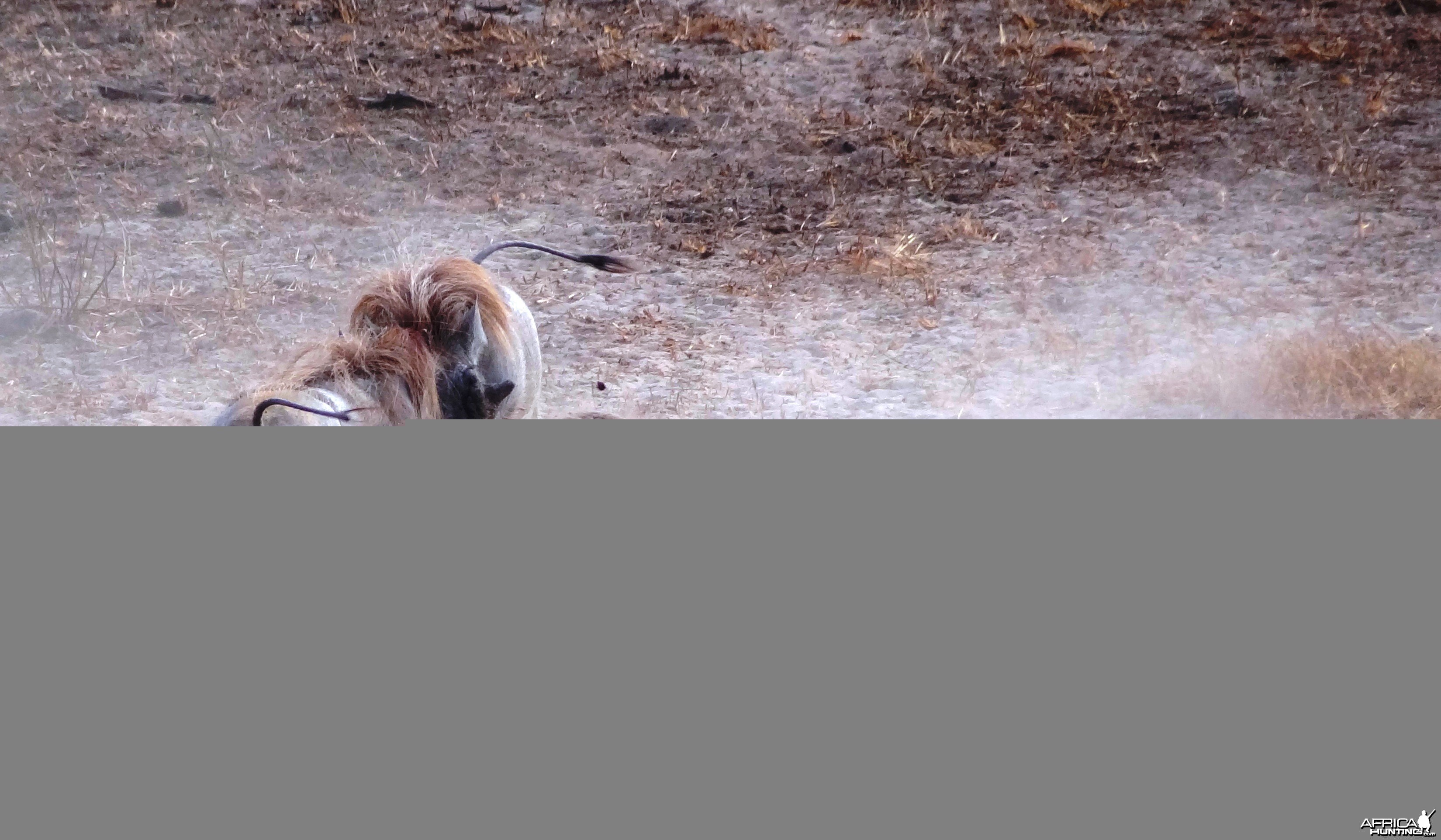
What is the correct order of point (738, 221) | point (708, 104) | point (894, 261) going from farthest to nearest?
point (708, 104) → point (738, 221) → point (894, 261)

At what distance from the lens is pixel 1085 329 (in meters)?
2.30

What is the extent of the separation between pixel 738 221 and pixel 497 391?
0.94 metres

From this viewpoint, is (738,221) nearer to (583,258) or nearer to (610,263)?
(610,263)

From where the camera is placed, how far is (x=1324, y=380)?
2170 millimetres

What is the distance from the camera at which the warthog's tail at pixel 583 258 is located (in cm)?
203

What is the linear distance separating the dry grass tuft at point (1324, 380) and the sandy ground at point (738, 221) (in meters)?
0.05

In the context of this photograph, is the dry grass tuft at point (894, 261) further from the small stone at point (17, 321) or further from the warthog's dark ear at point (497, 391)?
the small stone at point (17, 321)

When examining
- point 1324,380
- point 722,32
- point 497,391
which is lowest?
point 1324,380

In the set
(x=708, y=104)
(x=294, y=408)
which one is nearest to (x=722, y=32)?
(x=708, y=104)

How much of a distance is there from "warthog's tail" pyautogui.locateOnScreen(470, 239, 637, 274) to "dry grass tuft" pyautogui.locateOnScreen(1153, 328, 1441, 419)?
0.86 meters

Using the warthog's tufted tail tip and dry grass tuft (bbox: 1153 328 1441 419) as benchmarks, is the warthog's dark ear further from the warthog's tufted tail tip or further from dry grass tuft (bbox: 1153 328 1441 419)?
dry grass tuft (bbox: 1153 328 1441 419)

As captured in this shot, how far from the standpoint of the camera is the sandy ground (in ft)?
7.44

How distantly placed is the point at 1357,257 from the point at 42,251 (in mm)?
2198

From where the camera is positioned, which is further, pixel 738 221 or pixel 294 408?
pixel 738 221
